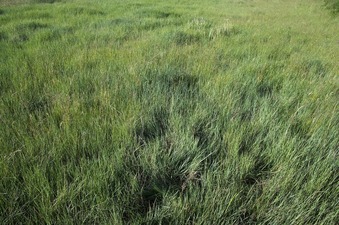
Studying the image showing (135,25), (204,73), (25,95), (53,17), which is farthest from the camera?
(53,17)

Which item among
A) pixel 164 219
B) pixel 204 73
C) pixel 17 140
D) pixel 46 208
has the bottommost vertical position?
pixel 164 219

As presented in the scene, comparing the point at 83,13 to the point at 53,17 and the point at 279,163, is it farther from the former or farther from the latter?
the point at 279,163

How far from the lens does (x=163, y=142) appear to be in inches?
59.6

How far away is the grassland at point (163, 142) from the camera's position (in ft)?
3.60

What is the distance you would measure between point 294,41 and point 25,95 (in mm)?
5488

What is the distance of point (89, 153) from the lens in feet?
4.54

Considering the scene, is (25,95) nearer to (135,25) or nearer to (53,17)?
(135,25)

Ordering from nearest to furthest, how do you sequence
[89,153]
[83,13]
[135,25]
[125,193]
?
[125,193] < [89,153] < [135,25] < [83,13]

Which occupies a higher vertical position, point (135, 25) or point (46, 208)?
point (135, 25)

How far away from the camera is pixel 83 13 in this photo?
264 inches

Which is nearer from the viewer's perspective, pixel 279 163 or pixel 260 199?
pixel 260 199

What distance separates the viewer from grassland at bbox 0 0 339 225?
1098 millimetres

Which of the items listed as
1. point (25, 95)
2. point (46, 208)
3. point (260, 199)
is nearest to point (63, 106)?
point (25, 95)

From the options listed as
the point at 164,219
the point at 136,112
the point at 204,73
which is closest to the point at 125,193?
the point at 164,219
